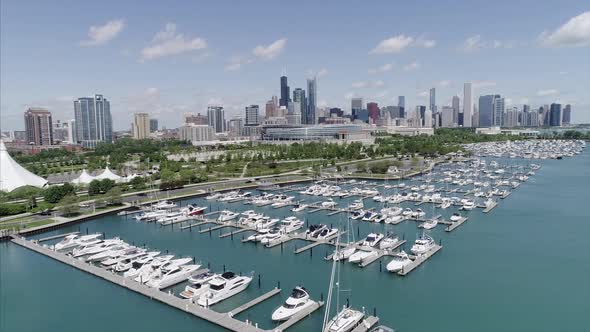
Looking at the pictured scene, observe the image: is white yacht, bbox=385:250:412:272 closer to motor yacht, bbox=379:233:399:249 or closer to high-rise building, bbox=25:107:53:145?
motor yacht, bbox=379:233:399:249

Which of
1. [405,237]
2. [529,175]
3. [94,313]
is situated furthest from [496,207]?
[94,313]

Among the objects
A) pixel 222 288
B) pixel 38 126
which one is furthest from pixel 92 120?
pixel 222 288

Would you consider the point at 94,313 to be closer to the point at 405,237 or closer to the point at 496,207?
the point at 405,237

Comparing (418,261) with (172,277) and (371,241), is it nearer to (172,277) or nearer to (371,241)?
(371,241)

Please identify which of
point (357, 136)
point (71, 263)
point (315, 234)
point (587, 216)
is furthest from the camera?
point (357, 136)

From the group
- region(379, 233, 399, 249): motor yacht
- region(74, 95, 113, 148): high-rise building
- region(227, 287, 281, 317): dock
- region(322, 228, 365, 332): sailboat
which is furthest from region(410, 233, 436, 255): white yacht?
region(74, 95, 113, 148): high-rise building

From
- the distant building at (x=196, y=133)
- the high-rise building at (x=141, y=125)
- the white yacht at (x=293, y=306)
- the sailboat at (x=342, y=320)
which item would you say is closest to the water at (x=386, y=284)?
the white yacht at (x=293, y=306)

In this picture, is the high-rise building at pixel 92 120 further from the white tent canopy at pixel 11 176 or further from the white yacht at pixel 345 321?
the white yacht at pixel 345 321
